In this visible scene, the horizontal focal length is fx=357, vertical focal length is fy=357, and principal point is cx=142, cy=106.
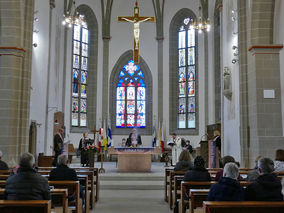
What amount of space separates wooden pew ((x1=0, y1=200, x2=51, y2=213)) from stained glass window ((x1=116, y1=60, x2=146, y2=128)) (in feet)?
52.1

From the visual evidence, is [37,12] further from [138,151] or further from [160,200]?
[160,200]

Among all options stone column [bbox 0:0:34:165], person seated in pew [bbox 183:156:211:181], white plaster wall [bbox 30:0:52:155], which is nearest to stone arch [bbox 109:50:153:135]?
white plaster wall [bbox 30:0:52:155]

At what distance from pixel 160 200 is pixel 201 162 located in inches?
108

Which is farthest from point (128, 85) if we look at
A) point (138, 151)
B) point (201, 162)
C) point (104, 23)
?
point (201, 162)

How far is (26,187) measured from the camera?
3.84 metres

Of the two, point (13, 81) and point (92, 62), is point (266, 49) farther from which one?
point (92, 62)

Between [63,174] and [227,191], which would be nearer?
[227,191]

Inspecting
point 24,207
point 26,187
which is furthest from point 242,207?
point 26,187

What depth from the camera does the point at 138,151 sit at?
41.9 ft

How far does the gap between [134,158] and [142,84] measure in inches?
289

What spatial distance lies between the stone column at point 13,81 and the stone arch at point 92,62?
27.1 feet

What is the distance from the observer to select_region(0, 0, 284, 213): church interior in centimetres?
945

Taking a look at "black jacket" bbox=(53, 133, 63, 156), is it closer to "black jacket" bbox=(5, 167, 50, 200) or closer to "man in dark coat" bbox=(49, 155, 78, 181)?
"man in dark coat" bbox=(49, 155, 78, 181)

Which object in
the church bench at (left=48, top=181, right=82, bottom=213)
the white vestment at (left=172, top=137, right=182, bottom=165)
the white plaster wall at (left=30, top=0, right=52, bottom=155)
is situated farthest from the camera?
the white vestment at (left=172, top=137, right=182, bottom=165)
